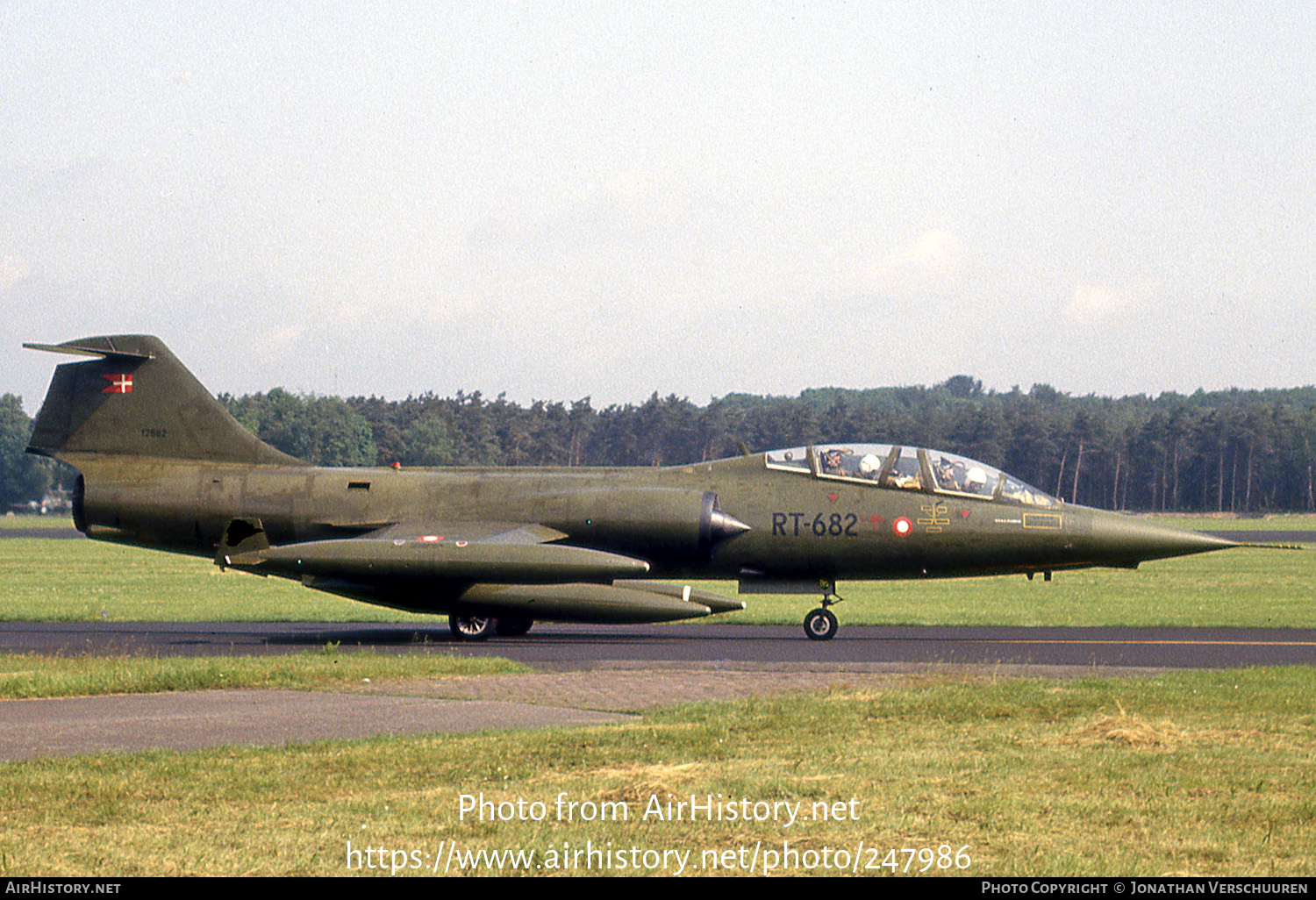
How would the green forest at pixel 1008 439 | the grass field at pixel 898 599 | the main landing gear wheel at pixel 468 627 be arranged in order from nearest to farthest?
1. the main landing gear wheel at pixel 468 627
2. the grass field at pixel 898 599
3. the green forest at pixel 1008 439

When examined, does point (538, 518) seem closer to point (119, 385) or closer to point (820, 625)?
point (820, 625)

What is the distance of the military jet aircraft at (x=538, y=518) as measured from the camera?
1939 centimetres

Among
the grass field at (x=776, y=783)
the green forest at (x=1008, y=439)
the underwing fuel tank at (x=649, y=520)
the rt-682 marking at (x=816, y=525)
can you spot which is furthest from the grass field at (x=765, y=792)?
the green forest at (x=1008, y=439)

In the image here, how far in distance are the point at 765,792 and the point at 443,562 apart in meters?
12.1

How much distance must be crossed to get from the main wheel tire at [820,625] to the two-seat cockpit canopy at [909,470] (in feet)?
7.47

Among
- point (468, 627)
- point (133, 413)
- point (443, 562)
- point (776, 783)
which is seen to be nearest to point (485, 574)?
point (443, 562)

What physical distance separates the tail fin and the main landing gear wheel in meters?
4.01

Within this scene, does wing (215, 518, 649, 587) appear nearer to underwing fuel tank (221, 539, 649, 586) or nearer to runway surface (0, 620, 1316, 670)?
underwing fuel tank (221, 539, 649, 586)

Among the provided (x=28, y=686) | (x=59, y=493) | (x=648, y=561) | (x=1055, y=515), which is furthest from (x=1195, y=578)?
(x=59, y=493)

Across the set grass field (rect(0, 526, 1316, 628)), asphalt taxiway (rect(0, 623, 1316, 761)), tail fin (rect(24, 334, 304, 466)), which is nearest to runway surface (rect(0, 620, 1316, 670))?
asphalt taxiway (rect(0, 623, 1316, 761))

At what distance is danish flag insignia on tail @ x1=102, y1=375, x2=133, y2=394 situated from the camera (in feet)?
72.1

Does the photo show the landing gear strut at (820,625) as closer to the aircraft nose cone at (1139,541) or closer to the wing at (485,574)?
the wing at (485,574)

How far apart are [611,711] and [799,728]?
206cm

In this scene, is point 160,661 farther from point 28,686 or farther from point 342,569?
point 342,569
